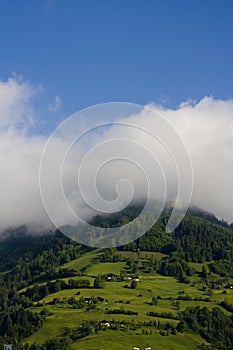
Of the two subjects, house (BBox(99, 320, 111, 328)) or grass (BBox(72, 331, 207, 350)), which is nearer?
grass (BBox(72, 331, 207, 350))

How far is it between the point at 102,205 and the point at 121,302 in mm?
145968

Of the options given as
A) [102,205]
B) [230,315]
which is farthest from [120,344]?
[102,205]

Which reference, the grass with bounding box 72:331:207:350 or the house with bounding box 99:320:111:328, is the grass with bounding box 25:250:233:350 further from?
the house with bounding box 99:320:111:328

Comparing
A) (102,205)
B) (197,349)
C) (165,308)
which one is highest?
(102,205)

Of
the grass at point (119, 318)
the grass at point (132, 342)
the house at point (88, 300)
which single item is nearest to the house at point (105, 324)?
the grass at point (119, 318)

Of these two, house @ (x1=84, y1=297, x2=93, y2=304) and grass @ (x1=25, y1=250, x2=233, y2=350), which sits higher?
house @ (x1=84, y1=297, x2=93, y2=304)

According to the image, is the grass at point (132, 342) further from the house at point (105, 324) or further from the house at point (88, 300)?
the house at point (88, 300)

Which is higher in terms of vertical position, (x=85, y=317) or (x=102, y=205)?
(x=102, y=205)

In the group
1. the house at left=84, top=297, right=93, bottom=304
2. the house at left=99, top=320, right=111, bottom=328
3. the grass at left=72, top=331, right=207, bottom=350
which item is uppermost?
the house at left=84, top=297, right=93, bottom=304

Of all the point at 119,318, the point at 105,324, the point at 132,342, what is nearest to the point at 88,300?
the point at 119,318

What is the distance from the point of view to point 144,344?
140375 millimetres

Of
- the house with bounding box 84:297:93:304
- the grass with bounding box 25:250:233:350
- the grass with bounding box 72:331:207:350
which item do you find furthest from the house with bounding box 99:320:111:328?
the house with bounding box 84:297:93:304

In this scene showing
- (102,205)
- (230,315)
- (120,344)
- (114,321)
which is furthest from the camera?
(230,315)

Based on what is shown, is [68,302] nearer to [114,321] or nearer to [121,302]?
[121,302]
